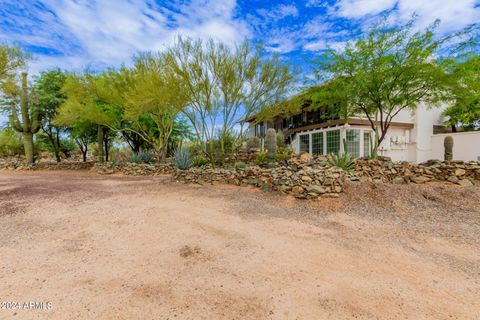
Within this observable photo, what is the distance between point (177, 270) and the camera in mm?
2652

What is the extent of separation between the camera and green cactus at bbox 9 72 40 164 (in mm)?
14352

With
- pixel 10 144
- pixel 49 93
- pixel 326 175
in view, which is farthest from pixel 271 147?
pixel 10 144

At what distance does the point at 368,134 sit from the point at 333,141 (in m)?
2.11

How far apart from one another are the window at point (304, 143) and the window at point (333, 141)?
2116 millimetres

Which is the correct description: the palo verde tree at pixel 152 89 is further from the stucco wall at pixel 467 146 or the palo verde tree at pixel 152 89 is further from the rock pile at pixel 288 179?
the stucco wall at pixel 467 146

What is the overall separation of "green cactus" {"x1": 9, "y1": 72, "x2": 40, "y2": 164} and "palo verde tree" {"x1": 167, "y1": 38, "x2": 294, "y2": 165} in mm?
12341

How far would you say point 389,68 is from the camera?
28.0ft

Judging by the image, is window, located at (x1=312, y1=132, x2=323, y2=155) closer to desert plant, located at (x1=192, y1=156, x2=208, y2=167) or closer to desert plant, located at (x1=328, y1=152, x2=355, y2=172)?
desert plant, located at (x1=328, y1=152, x2=355, y2=172)

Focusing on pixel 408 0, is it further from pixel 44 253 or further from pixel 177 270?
pixel 44 253

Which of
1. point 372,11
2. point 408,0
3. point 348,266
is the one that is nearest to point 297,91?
point 372,11

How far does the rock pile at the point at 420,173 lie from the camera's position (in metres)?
6.77

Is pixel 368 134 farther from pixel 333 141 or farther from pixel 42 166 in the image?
pixel 42 166

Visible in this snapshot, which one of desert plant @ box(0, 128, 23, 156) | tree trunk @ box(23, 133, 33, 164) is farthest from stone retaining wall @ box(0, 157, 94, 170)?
desert plant @ box(0, 128, 23, 156)

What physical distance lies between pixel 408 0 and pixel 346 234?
951 cm
